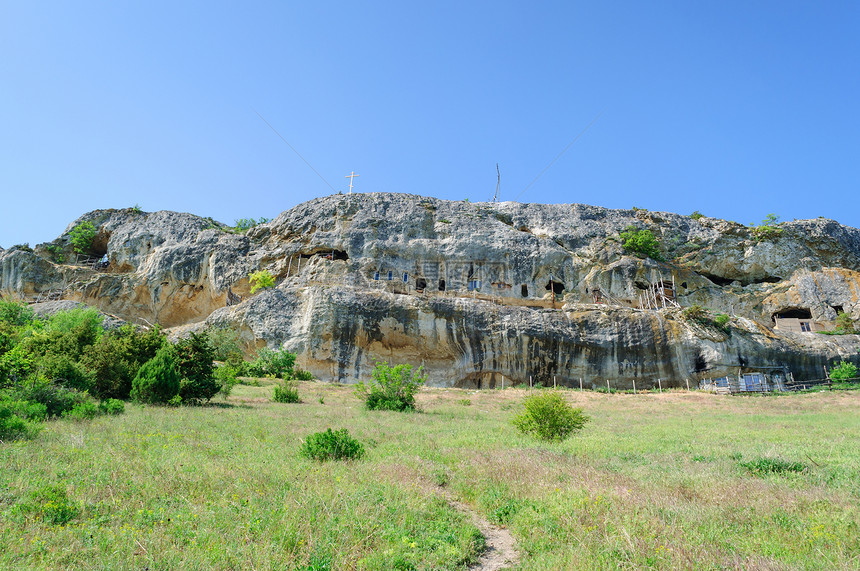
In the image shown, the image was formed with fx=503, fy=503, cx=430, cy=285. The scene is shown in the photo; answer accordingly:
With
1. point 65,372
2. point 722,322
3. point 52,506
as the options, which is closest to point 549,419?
point 52,506

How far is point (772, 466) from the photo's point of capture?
859 cm

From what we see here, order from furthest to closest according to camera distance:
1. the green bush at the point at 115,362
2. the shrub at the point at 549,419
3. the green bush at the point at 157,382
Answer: the green bush at the point at 115,362 → the green bush at the point at 157,382 → the shrub at the point at 549,419

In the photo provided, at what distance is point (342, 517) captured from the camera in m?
5.60

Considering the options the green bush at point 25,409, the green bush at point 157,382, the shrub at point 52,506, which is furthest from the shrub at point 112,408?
the shrub at point 52,506

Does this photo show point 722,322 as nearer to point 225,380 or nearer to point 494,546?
point 225,380

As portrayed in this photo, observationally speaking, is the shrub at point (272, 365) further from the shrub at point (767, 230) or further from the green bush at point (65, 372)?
the shrub at point (767, 230)

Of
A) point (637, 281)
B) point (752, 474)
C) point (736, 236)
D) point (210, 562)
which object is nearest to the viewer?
point (210, 562)

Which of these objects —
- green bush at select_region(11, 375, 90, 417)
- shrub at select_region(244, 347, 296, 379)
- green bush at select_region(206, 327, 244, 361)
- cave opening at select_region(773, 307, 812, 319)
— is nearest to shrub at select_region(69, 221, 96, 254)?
green bush at select_region(206, 327, 244, 361)

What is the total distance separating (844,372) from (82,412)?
42613 mm

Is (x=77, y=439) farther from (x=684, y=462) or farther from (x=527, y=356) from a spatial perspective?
(x=527, y=356)

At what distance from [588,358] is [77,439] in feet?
106

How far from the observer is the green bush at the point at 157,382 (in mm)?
17031

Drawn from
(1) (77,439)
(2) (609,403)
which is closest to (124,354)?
(1) (77,439)

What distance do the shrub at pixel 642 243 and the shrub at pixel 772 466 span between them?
38665 millimetres
